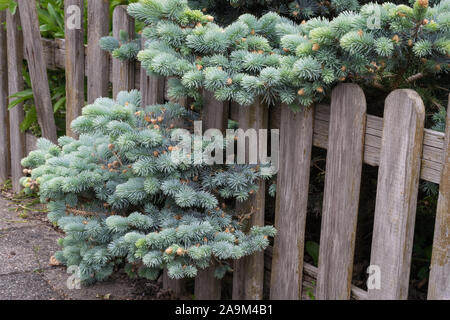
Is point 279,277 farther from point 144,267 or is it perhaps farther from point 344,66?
point 344,66

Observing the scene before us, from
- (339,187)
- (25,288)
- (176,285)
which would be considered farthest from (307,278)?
(25,288)

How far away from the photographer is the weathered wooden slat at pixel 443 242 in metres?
2.12

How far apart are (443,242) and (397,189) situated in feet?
0.82

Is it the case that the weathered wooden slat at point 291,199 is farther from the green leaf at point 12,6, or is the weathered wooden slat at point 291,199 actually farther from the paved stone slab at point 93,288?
the green leaf at point 12,6

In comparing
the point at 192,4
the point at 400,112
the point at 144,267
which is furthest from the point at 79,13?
the point at 400,112

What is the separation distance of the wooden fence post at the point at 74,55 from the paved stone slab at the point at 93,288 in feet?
3.59

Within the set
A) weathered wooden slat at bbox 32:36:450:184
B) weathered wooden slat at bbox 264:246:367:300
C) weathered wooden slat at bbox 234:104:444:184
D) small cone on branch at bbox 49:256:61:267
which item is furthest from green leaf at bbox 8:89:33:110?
weathered wooden slat at bbox 234:104:444:184

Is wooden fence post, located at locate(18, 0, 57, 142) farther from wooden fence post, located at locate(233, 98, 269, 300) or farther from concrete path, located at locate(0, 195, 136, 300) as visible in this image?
wooden fence post, located at locate(233, 98, 269, 300)

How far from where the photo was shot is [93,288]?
10.8 feet

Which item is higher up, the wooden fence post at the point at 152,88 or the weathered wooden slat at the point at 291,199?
the wooden fence post at the point at 152,88

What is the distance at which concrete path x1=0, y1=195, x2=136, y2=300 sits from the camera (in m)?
3.25

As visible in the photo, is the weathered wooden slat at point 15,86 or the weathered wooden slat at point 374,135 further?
the weathered wooden slat at point 15,86

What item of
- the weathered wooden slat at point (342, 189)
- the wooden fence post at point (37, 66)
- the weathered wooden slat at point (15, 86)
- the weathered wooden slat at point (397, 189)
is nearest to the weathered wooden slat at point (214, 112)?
the weathered wooden slat at point (342, 189)

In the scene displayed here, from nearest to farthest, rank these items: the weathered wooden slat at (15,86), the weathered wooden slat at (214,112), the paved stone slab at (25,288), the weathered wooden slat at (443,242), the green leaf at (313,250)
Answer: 1. the weathered wooden slat at (443,242)
2. the weathered wooden slat at (214,112)
3. the green leaf at (313,250)
4. the paved stone slab at (25,288)
5. the weathered wooden slat at (15,86)
